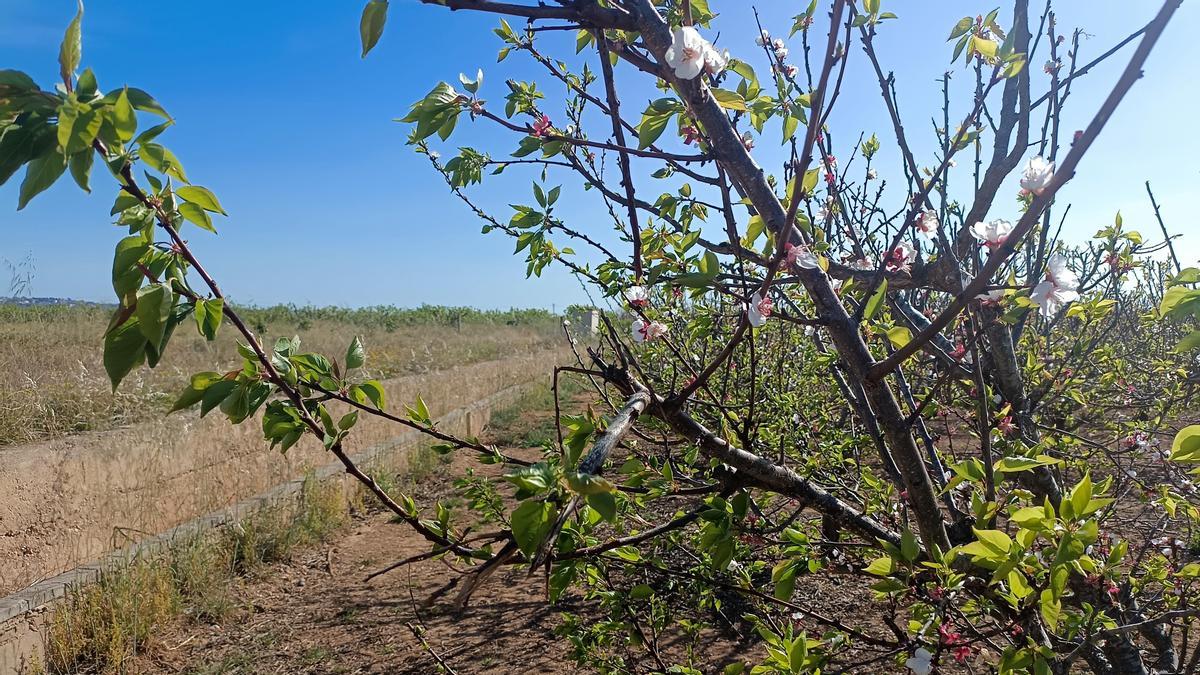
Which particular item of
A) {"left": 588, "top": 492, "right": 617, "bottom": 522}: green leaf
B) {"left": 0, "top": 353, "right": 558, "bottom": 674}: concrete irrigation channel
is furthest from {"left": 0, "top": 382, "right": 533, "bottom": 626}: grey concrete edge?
{"left": 588, "top": 492, "right": 617, "bottom": 522}: green leaf

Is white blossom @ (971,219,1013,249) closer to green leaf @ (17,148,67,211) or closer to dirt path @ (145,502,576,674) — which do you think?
green leaf @ (17,148,67,211)

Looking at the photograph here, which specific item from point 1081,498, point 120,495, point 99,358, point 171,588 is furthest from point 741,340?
point 99,358

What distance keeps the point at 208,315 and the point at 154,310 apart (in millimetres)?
112

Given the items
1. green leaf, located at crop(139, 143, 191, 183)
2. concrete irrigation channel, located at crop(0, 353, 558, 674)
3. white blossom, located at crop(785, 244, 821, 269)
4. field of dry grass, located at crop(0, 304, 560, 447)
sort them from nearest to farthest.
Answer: green leaf, located at crop(139, 143, 191, 183)
white blossom, located at crop(785, 244, 821, 269)
concrete irrigation channel, located at crop(0, 353, 558, 674)
field of dry grass, located at crop(0, 304, 560, 447)

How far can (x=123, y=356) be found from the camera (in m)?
0.71

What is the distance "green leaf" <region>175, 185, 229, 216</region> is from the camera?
0.70 m

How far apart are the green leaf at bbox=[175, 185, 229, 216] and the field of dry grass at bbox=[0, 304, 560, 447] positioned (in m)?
4.21

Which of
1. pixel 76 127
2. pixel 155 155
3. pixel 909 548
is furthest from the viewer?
pixel 909 548

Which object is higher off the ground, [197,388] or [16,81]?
[16,81]

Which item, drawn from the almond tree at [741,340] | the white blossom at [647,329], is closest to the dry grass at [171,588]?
the almond tree at [741,340]

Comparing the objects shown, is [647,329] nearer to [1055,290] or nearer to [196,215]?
[1055,290]

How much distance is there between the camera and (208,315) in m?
0.77

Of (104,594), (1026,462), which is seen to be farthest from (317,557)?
(1026,462)

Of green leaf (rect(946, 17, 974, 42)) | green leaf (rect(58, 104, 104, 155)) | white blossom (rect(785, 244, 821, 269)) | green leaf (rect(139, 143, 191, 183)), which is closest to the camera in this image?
green leaf (rect(58, 104, 104, 155))
